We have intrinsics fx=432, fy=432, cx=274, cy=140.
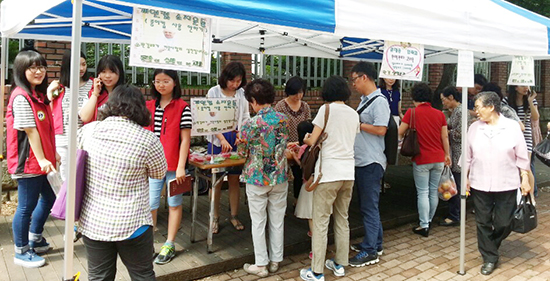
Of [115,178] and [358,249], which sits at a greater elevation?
[115,178]

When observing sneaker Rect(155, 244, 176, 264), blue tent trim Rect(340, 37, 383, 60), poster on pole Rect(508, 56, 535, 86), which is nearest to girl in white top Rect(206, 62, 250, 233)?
sneaker Rect(155, 244, 176, 264)

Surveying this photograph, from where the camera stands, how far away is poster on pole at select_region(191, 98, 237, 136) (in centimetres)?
369

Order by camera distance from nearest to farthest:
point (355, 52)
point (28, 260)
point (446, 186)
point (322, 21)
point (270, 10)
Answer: point (270, 10)
point (322, 21)
point (28, 260)
point (446, 186)
point (355, 52)

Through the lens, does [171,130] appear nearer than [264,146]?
No

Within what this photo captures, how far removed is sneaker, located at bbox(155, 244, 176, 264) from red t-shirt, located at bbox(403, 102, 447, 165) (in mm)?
2857

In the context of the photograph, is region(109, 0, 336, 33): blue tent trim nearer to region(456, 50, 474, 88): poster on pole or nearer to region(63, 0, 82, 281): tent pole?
region(63, 0, 82, 281): tent pole

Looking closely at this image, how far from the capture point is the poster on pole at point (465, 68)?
12.5ft

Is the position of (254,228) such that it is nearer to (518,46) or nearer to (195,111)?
(195,111)

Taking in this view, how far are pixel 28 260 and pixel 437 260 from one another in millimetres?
3744

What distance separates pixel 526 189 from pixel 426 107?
4.53 feet

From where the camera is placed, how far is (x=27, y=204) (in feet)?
11.5

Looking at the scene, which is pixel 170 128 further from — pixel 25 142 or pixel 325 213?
pixel 325 213

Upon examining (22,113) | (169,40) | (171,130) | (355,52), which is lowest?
(171,130)

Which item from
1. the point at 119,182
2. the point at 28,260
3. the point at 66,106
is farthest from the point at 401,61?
the point at 28,260
